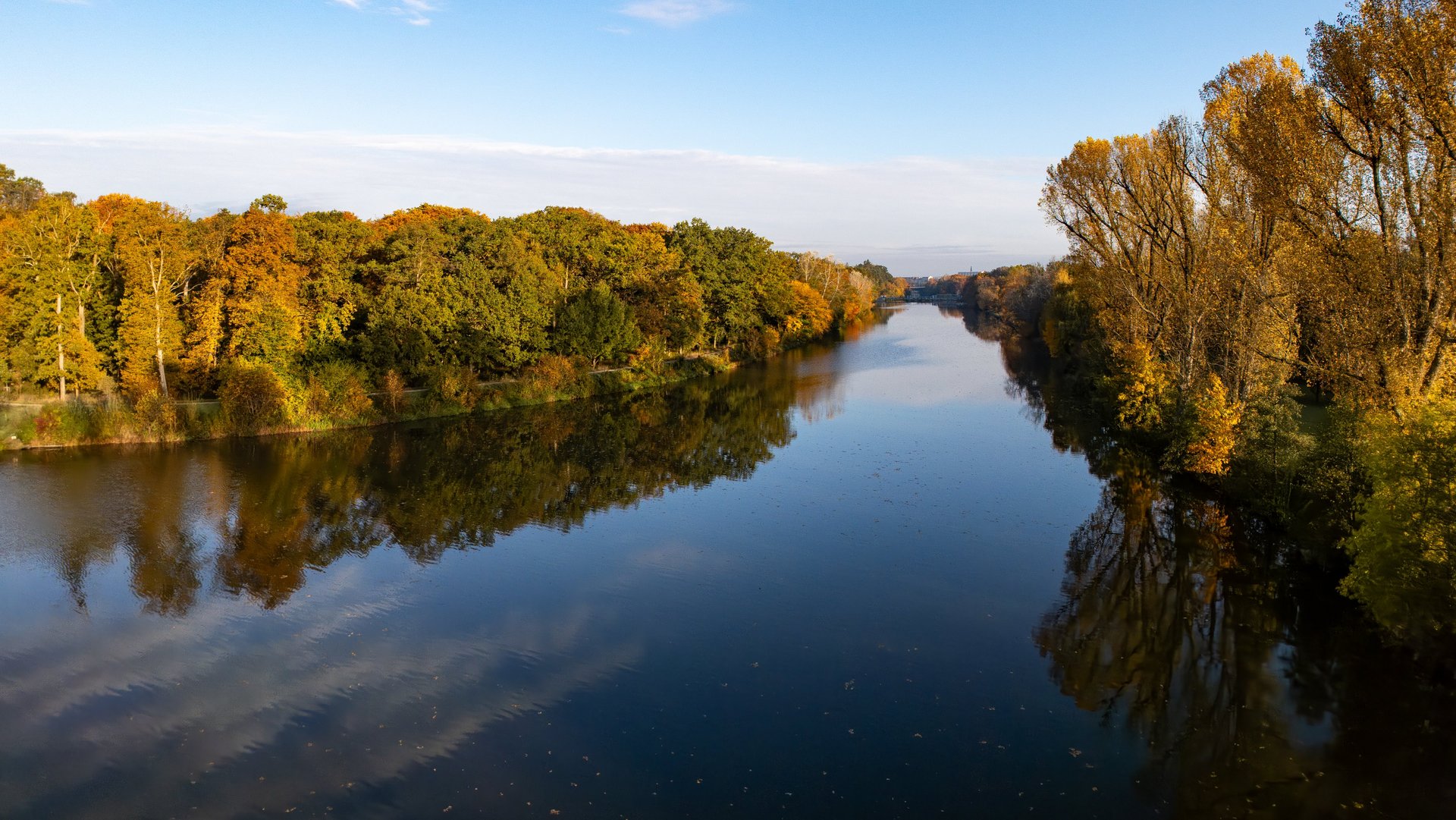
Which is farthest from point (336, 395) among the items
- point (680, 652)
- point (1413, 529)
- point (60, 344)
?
point (1413, 529)

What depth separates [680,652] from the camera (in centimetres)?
1299

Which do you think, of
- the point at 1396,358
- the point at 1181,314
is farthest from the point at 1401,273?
the point at 1181,314

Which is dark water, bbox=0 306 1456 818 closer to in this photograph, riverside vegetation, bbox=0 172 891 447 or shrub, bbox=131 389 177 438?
shrub, bbox=131 389 177 438

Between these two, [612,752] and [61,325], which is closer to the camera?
[612,752]

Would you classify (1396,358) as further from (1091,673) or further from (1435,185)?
(1091,673)

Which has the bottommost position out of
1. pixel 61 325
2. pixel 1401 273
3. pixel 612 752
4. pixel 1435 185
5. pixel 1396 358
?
pixel 612 752

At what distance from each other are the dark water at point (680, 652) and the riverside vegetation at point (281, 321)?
222 inches

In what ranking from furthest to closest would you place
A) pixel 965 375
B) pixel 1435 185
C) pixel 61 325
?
1. pixel 965 375
2. pixel 61 325
3. pixel 1435 185

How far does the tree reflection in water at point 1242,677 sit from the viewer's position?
9.58m

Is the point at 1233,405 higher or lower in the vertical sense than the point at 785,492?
higher

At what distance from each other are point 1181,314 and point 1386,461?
51.7 feet

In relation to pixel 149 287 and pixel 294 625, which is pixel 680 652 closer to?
pixel 294 625

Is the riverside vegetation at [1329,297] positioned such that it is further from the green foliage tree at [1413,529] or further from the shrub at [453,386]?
the shrub at [453,386]

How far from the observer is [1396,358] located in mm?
14359
